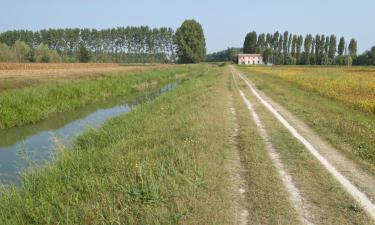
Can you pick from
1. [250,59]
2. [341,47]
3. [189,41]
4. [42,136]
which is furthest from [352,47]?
[42,136]

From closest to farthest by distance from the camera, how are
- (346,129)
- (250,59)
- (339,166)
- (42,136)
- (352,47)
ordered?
(339,166) → (346,129) → (42,136) → (352,47) → (250,59)

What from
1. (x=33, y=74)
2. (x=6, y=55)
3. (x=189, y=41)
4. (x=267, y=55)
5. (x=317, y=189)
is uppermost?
(x=189, y=41)

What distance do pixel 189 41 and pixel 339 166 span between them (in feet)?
337

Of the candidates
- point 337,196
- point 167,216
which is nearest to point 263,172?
point 337,196

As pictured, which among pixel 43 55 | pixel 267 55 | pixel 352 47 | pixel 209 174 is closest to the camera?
pixel 209 174

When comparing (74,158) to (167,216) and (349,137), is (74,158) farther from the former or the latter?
(349,137)

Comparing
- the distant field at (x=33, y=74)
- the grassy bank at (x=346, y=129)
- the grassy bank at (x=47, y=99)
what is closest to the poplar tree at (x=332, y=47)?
the distant field at (x=33, y=74)

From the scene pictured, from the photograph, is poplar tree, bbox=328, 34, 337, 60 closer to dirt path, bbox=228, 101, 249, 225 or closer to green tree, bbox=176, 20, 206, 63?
green tree, bbox=176, 20, 206, 63

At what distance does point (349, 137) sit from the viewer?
32.6 feet

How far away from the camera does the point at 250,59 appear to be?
452 feet

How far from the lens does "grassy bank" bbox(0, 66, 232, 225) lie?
5.41 m

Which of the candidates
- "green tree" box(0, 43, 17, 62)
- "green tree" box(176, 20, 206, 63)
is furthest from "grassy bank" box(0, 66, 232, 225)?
"green tree" box(176, 20, 206, 63)

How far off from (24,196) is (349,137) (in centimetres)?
796

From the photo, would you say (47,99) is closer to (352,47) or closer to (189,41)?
(189,41)
